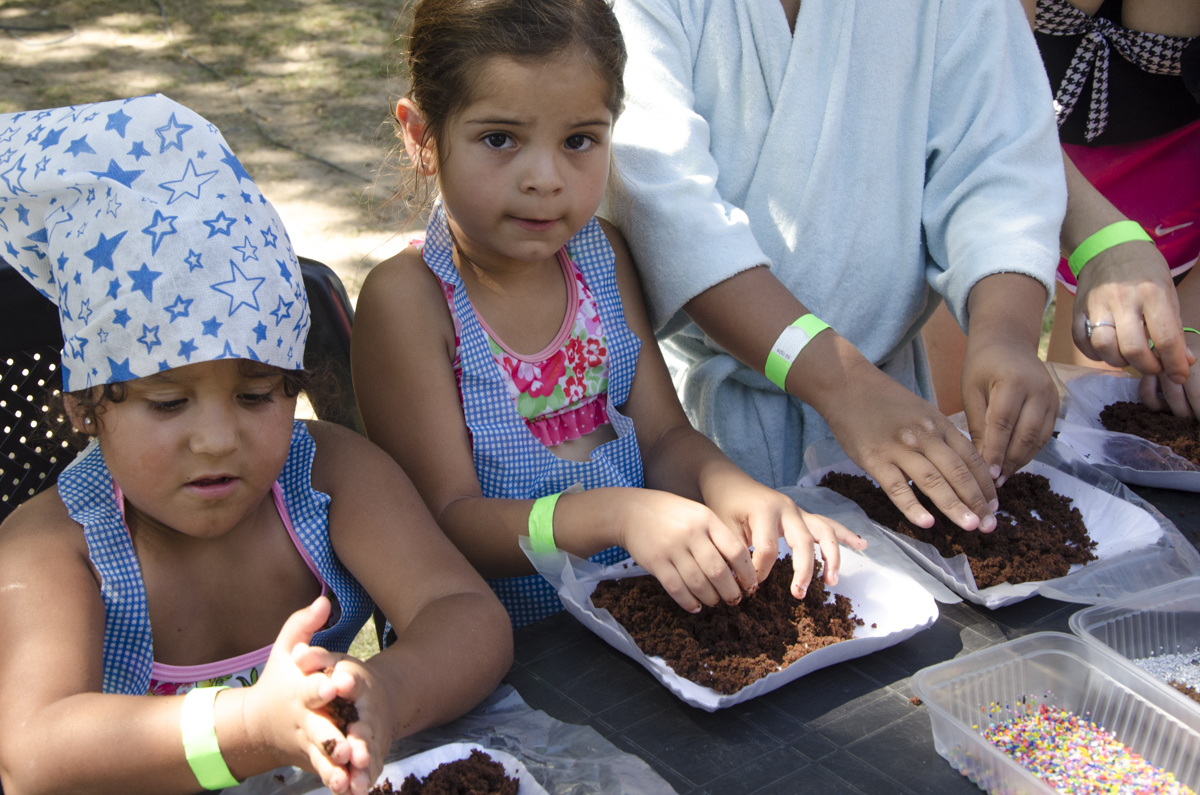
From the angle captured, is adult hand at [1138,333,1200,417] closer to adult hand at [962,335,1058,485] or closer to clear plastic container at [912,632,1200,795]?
adult hand at [962,335,1058,485]

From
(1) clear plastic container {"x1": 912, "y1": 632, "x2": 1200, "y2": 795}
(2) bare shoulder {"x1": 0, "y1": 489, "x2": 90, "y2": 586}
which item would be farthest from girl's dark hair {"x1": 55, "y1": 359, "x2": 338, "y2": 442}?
(1) clear plastic container {"x1": 912, "y1": 632, "x2": 1200, "y2": 795}

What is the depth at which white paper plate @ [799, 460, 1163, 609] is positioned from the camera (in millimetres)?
1359

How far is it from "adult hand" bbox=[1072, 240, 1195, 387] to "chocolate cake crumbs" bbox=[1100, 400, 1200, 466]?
73mm

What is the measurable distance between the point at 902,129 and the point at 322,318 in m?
1.24

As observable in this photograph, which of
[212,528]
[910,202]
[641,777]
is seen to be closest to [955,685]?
[641,777]

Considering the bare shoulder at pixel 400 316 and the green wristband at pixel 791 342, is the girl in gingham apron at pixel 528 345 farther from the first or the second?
the green wristband at pixel 791 342

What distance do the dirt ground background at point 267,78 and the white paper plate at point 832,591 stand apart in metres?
3.47

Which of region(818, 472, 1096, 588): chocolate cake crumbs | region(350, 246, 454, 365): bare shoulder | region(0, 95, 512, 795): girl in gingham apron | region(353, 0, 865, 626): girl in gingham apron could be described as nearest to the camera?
region(0, 95, 512, 795): girl in gingham apron

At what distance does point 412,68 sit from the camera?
1729 millimetres

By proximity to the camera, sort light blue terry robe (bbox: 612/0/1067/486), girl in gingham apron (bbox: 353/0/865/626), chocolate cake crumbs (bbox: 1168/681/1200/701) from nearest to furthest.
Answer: chocolate cake crumbs (bbox: 1168/681/1200/701), girl in gingham apron (bbox: 353/0/865/626), light blue terry robe (bbox: 612/0/1067/486)

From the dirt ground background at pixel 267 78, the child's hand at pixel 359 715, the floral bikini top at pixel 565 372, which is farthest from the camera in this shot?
the dirt ground background at pixel 267 78

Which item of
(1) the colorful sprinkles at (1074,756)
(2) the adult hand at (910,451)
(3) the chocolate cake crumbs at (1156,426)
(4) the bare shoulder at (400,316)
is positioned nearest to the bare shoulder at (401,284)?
(4) the bare shoulder at (400,316)

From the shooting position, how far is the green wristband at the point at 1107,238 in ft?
6.26

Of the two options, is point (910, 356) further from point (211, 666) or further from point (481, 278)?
point (211, 666)
